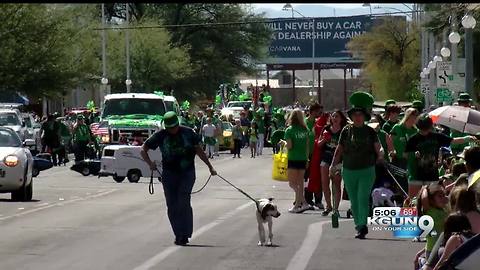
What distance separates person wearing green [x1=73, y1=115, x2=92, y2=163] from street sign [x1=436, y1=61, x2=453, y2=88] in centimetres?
1019

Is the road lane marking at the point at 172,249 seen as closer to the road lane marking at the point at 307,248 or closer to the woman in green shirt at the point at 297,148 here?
the woman in green shirt at the point at 297,148

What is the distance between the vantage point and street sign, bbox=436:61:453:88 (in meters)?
35.1

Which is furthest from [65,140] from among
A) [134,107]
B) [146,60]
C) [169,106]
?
[146,60]

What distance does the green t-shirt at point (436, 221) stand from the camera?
426 inches

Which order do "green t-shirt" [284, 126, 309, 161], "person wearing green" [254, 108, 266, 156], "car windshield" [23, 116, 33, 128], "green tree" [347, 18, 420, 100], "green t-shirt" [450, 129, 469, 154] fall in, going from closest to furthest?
1. "green t-shirt" [450, 129, 469, 154]
2. "green t-shirt" [284, 126, 309, 161]
3. "car windshield" [23, 116, 33, 128]
4. "person wearing green" [254, 108, 266, 156]
5. "green tree" [347, 18, 420, 100]

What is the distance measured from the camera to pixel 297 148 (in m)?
18.9

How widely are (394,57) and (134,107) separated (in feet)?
119

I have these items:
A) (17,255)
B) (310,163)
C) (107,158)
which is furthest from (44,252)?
(107,158)

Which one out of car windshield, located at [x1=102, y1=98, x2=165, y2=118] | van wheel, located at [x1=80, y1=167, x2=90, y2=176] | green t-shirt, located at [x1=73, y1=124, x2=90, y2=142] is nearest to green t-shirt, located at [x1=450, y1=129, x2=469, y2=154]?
van wheel, located at [x1=80, y1=167, x2=90, y2=176]

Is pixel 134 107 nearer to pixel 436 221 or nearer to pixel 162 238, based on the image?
pixel 162 238

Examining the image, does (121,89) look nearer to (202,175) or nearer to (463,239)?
(202,175)

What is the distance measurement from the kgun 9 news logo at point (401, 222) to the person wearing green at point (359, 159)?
199 millimetres

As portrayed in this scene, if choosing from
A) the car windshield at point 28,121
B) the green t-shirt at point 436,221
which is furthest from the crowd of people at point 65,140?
the green t-shirt at point 436,221

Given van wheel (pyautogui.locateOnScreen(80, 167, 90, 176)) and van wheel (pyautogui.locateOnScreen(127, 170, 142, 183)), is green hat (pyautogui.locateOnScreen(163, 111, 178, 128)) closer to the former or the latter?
van wheel (pyautogui.locateOnScreen(127, 170, 142, 183))
